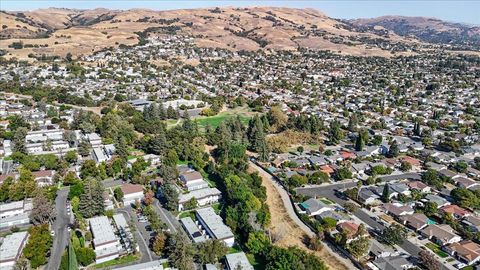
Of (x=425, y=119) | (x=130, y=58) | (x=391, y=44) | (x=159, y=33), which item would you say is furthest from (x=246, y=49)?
(x=425, y=119)

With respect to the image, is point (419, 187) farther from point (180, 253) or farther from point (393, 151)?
point (180, 253)

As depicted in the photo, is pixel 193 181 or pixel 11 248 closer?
pixel 11 248

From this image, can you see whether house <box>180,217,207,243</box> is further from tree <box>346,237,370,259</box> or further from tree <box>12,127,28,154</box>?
tree <box>12,127,28,154</box>

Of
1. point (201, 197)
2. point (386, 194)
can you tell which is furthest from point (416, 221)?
point (201, 197)

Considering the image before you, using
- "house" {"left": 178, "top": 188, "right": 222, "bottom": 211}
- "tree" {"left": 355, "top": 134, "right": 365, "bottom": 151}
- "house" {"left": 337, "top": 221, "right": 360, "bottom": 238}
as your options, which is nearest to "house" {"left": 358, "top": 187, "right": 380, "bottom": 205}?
"house" {"left": 337, "top": 221, "right": 360, "bottom": 238}

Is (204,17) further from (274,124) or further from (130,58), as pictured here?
(274,124)

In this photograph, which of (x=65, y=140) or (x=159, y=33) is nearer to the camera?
(x=65, y=140)
